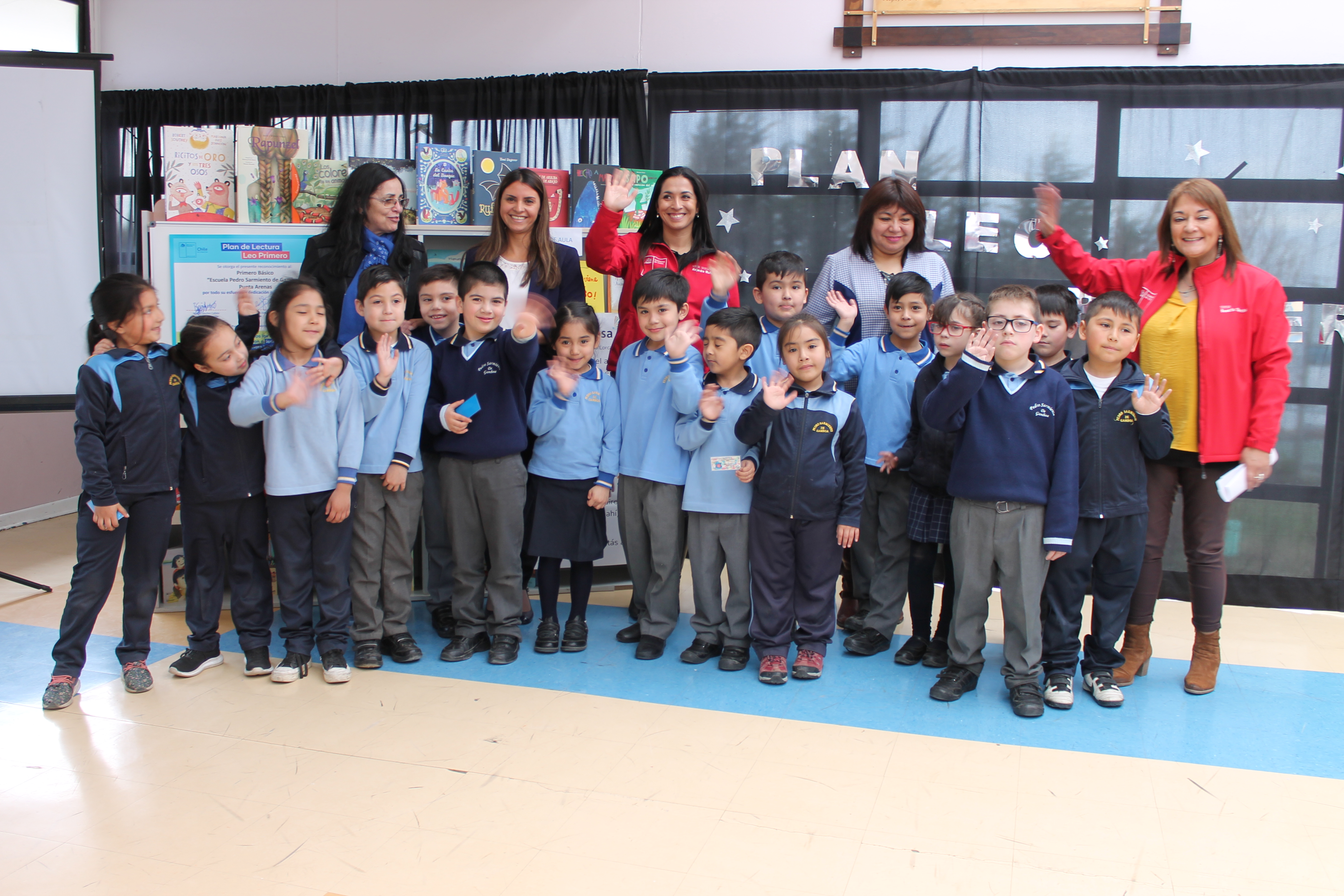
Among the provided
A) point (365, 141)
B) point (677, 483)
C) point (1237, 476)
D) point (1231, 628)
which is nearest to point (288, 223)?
point (365, 141)

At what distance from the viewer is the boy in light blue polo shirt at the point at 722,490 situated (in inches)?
111

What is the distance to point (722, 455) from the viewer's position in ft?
9.45

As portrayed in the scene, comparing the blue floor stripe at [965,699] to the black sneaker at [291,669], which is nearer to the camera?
the blue floor stripe at [965,699]

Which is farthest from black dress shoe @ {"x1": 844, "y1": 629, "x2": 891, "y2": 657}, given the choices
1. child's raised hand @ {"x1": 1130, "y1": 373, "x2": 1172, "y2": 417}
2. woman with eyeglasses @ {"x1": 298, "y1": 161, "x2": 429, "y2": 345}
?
woman with eyeglasses @ {"x1": 298, "y1": 161, "x2": 429, "y2": 345}

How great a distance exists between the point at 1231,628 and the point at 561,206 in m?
3.14

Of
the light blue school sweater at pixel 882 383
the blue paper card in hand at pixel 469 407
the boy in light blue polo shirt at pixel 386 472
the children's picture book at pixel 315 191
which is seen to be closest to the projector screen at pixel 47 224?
the children's picture book at pixel 315 191

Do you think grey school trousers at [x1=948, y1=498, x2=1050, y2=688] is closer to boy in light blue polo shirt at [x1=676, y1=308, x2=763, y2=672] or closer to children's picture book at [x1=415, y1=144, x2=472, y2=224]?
boy in light blue polo shirt at [x1=676, y1=308, x2=763, y2=672]

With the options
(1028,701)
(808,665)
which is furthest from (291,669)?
(1028,701)

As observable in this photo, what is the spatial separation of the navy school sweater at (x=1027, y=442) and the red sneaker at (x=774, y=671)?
0.77 meters

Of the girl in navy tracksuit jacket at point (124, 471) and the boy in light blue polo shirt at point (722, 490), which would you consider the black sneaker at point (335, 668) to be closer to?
the girl in navy tracksuit jacket at point (124, 471)

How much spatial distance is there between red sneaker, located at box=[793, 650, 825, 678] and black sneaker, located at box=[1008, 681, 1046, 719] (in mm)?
564

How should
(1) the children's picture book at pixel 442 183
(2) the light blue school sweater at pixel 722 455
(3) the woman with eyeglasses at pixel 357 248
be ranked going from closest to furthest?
1. (2) the light blue school sweater at pixel 722 455
2. (3) the woman with eyeglasses at pixel 357 248
3. (1) the children's picture book at pixel 442 183

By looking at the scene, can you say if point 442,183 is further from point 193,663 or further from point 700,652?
point 700,652

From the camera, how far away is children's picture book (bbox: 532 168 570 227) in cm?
380
